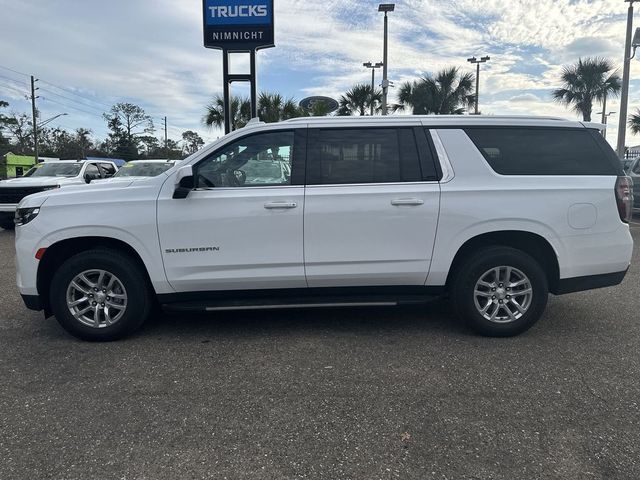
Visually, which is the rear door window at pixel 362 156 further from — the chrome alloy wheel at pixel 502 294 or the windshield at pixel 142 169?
the windshield at pixel 142 169

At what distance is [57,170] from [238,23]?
22.0 ft

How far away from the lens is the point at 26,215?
4.15m

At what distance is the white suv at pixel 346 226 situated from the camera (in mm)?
4086

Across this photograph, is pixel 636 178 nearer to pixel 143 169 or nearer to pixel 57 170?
pixel 143 169

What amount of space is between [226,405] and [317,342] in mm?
1233

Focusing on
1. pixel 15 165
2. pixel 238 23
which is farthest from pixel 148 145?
pixel 238 23

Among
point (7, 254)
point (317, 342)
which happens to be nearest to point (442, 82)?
point (7, 254)

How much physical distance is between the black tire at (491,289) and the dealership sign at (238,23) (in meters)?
8.78

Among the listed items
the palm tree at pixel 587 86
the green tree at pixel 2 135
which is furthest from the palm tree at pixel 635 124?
the green tree at pixel 2 135

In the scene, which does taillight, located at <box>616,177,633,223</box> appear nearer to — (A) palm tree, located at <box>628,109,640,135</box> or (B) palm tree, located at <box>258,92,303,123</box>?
(B) palm tree, located at <box>258,92,303,123</box>

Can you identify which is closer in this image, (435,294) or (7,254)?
(435,294)

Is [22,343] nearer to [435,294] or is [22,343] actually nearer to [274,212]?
[274,212]

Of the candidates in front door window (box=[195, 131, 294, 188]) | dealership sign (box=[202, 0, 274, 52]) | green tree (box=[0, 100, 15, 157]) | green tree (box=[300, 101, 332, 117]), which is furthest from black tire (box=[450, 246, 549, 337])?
green tree (box=[0, 100, 15, 157])

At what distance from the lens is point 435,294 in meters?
4.36
